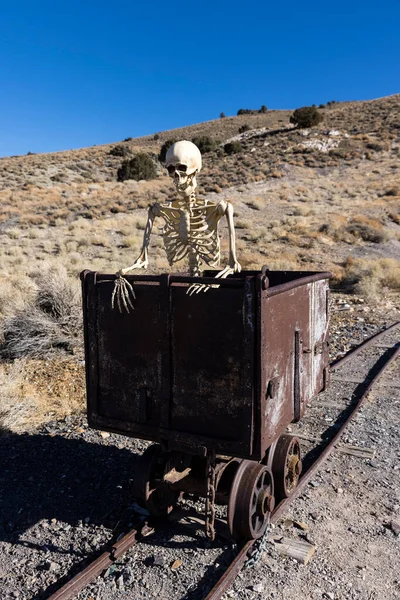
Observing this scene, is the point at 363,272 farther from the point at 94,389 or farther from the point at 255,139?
the point at 255,139

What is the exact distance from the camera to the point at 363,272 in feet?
50.8

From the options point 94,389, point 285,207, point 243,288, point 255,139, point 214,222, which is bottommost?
point 94,389

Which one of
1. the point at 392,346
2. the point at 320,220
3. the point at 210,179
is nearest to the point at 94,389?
the point at 392,346

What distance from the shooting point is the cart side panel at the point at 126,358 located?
358cm

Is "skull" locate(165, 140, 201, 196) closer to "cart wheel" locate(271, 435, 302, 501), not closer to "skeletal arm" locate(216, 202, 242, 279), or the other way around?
"skeletal arm" locate(216, 202, 242, 279)

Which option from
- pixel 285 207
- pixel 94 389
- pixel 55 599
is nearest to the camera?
pixel 55 599

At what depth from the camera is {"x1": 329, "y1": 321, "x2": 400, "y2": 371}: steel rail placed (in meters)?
8.32

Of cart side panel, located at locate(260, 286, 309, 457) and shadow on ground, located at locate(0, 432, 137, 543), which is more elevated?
cart side panel, located at locate(260, 286, 309, 457)

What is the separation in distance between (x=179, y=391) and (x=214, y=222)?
1.65m

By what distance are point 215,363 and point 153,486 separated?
54.8 inches

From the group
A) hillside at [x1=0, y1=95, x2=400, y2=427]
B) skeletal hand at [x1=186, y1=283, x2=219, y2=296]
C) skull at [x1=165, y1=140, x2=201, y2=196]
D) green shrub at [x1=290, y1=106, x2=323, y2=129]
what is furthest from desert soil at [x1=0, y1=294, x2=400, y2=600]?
green shrub at [x1=290, y1=106, x2=323, y2=129]

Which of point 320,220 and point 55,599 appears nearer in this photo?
point 55,599

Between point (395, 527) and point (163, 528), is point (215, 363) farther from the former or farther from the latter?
point (395, 527)

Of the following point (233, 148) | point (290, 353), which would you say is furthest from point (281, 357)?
point (233, 148)
